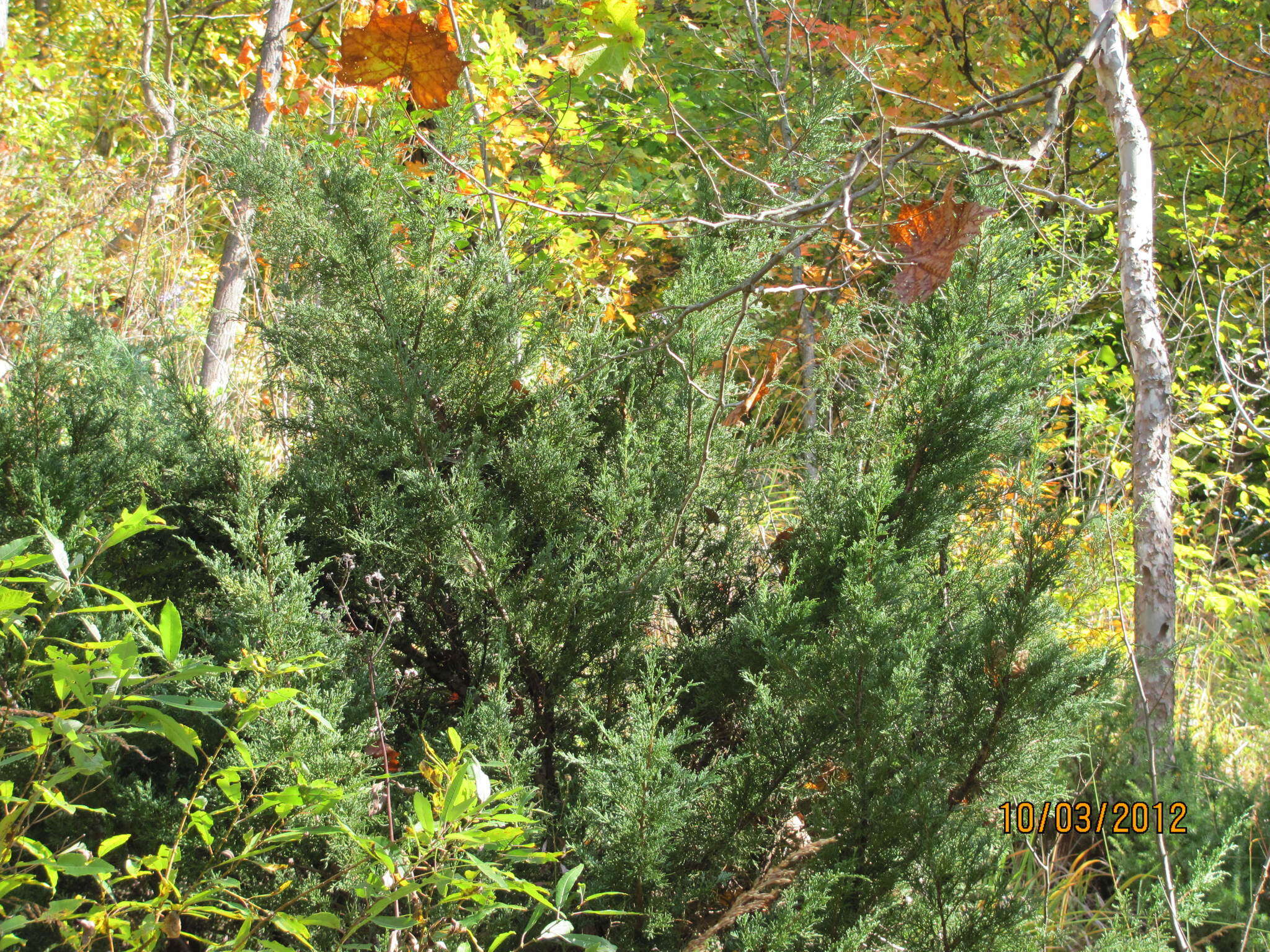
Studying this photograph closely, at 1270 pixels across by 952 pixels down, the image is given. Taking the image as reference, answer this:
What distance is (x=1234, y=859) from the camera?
2.88 metres

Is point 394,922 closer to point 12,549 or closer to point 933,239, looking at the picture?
point 12,549

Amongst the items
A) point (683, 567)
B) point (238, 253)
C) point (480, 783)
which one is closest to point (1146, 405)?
point (683, 567)

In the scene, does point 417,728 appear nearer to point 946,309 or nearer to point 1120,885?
point 946,309

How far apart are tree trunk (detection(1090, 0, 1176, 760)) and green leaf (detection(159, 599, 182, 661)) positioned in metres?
2.77

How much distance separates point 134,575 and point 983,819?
1.89 meters

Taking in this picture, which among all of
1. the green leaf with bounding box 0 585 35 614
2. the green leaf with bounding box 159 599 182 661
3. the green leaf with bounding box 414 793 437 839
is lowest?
the green leaf with bounding box 414 793 437 839

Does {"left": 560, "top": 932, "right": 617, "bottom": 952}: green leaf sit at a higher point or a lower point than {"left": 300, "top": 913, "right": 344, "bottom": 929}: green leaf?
lower

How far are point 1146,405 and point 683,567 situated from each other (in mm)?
1700

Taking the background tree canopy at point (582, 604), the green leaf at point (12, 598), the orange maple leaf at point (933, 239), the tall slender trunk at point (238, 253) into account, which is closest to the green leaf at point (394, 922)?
the background tree canopy at point (582, 604)

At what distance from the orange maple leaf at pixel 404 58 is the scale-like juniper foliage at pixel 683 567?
557 mm

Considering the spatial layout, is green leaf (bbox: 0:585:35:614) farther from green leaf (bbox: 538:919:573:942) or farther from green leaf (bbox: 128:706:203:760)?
green leaf (bbox: 538:919:573:942)

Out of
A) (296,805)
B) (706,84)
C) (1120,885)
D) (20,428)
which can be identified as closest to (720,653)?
(296,805)

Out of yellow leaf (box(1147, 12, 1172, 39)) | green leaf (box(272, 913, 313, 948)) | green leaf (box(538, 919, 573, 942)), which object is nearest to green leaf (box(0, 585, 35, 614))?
green leaf (box(272, 913, 313, 948))

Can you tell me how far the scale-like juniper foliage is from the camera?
1.74m
